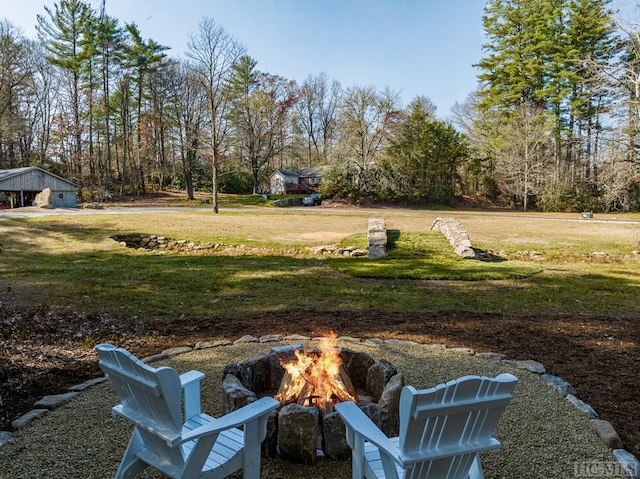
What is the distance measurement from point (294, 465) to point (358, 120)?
32.6 m

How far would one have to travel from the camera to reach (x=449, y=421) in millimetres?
1838

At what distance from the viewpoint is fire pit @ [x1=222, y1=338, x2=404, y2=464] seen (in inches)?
104

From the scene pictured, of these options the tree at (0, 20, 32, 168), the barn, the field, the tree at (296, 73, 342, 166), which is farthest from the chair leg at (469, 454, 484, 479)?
the tree at (296, 73, 342, 166)

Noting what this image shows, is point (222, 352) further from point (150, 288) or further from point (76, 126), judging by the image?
point (76, 126)

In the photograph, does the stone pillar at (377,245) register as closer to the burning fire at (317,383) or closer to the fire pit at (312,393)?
the fire pit at (312,393)

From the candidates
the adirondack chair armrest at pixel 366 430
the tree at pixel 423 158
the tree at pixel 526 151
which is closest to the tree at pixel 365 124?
the tree at pixel 423 158

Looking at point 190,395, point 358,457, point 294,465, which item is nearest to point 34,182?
point 190,395

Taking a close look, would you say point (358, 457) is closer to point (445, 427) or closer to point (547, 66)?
point (445, 427)

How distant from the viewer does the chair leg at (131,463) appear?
2287mm

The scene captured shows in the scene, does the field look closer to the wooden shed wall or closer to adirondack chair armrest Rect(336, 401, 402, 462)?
adirondack chair armrest Rect(336, 401, 402, 462)

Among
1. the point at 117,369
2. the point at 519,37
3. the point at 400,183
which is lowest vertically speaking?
the point at 117,369

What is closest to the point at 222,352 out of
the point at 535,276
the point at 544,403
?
the point at 544,403

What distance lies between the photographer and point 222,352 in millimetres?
4566

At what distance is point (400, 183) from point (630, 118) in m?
21.1
